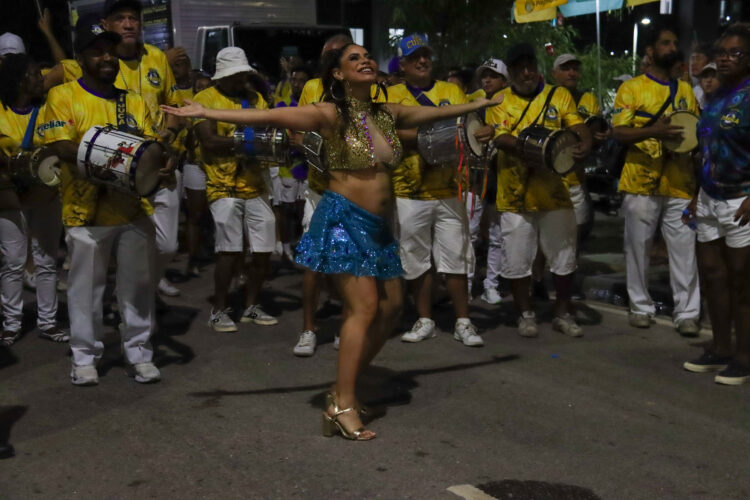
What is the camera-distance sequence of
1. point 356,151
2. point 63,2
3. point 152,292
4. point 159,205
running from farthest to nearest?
point 63,2, point 159,205, point 152,292, point 356,151

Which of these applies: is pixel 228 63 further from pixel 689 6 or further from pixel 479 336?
pixel 689 6

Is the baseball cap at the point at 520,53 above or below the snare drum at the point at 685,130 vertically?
above

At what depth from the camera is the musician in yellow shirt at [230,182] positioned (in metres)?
7.95

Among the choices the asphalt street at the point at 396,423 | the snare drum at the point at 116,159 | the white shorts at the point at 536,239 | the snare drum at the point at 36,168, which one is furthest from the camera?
the white shorts at the point at 536,239

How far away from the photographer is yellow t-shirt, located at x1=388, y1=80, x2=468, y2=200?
7.66 meters

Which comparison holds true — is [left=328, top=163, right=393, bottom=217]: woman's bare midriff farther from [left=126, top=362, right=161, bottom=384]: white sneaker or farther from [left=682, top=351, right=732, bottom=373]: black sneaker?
[left=682, top=351, right=732, bottom=373]: black sneaker

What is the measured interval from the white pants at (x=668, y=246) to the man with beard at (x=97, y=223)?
13.3ft

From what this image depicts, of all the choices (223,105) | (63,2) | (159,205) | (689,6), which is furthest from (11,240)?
(63,2)

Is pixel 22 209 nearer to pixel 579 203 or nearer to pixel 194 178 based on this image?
pixel 194 178

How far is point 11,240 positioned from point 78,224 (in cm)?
181

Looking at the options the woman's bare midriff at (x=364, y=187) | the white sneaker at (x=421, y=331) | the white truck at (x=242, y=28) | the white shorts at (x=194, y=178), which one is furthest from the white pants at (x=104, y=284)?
the white truck at (x=242, y=28)

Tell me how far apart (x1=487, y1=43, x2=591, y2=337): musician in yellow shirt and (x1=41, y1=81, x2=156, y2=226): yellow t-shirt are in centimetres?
290

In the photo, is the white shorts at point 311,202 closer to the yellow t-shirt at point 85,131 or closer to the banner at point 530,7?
the yellow t-shirt at point 85,131

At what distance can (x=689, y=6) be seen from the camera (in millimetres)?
19938
